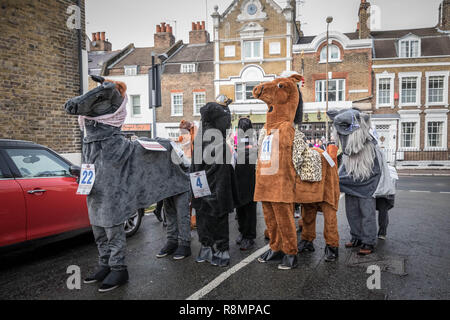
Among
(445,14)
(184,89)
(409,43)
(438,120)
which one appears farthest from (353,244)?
(445,14)

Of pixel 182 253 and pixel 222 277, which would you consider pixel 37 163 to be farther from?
pixel 222 277

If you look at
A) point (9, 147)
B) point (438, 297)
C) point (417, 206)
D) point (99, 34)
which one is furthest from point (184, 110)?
point (438, 297)

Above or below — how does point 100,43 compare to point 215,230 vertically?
above

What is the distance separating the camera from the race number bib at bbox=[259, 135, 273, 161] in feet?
12.3

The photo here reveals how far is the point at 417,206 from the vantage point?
25.1 ft

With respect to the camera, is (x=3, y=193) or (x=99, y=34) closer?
(x=3, y=193)

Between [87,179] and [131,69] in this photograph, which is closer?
[87,179]

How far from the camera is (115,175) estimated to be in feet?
11.2

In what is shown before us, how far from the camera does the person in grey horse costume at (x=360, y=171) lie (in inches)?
168

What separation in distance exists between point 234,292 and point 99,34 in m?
37.3

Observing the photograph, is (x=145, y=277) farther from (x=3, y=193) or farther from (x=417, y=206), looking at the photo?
(x=417, y=206)

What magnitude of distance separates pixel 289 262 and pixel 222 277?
81 centimetres

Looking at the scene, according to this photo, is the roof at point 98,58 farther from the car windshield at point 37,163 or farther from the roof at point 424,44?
the car windshield at point 37,163

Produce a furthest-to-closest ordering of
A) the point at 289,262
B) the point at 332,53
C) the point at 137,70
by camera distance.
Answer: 1. the point at 137,70
2. the point at 332,53
3. the point at 289,262
